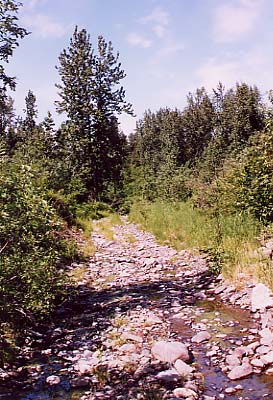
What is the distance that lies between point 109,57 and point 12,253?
114 feet

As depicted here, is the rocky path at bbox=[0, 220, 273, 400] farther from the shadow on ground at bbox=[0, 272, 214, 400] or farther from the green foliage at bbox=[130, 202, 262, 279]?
the green foliage at bbox=[130, 202, 262, 279]

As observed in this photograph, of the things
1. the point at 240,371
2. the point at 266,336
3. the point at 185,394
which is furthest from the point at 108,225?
the point at 185,394

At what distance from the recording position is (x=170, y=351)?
6430mm

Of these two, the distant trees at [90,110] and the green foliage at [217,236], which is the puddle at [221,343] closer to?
the green foliage at [217,236]

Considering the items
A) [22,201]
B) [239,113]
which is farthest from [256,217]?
[239,113]

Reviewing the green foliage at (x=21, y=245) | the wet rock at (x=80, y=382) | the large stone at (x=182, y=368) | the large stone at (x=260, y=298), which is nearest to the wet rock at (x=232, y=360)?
the large stone at (x=182, y=368)

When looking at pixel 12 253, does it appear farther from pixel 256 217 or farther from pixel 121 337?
pixel 256 217

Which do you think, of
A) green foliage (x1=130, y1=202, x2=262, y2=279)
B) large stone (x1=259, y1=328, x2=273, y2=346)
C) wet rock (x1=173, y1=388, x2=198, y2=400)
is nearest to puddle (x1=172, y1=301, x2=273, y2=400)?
wet rock (x1=173, y1=388, x2=198, y2=400)

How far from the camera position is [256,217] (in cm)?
1308

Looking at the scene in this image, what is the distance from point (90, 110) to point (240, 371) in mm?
34070

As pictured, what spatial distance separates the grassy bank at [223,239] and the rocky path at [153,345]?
0.54m

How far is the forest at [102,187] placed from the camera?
698 centimetres

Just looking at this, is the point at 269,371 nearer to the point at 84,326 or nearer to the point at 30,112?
the point at 84,326

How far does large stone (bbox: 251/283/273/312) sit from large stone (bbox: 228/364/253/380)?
2.43 meters
